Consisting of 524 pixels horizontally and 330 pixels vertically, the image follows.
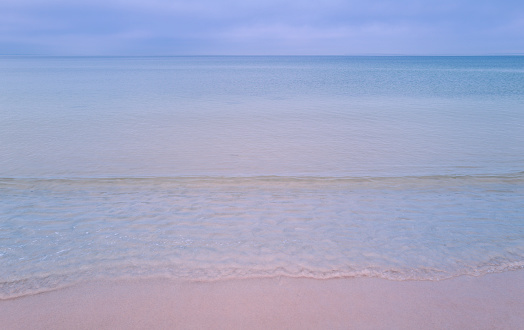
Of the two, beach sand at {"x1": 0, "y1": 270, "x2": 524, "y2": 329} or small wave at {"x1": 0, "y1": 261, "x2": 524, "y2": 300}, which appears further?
small wave at {"x1": 0, "y1": 261, "x2": 524, "y2": 300}

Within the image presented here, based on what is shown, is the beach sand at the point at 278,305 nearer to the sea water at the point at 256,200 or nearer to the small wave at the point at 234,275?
the small wave at the point at 234,275

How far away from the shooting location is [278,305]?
351 cm

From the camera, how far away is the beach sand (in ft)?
10.8

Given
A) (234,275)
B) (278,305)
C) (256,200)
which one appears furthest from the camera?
(256,200)

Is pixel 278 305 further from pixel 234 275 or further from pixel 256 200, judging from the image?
pixel 256 200

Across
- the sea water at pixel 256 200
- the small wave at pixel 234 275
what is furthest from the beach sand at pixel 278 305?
the sea water at pixel 256 200

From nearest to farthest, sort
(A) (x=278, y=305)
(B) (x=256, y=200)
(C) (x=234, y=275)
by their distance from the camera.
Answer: (A) (x=278, y=305)
(C) (x=234, y=275)
(B) (x=256, y=200)

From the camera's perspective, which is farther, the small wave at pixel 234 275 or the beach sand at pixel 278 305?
the small wave at pixel 234 275

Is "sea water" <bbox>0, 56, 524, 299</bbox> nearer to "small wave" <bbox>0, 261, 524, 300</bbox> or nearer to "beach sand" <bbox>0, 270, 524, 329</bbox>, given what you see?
"small wave" <bbox>0, 261, 524, 300</bbox>

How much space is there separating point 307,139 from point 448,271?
7.70 metres

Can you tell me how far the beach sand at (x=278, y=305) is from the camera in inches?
129

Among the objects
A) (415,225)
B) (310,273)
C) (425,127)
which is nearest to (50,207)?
(310,273)

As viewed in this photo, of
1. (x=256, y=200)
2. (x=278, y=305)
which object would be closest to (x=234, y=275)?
(x=278, y=305)

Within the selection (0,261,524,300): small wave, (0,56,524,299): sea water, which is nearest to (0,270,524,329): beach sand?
(0,261,524,300): small wave
